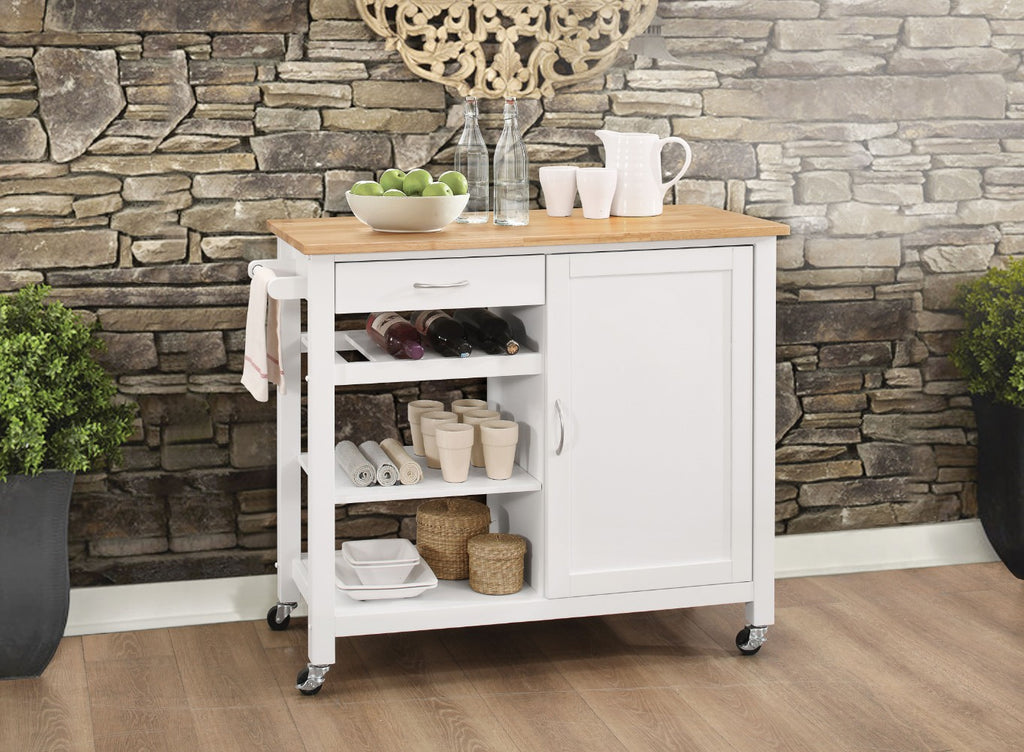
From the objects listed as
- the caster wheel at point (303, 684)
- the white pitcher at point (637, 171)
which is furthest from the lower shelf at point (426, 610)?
the white pitcher at point (637, 171)

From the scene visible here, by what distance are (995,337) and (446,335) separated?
1.52m

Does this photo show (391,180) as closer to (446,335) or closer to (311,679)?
(446,335)

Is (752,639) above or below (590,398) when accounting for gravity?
below

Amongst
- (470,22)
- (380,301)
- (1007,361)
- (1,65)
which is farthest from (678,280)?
(1,65)

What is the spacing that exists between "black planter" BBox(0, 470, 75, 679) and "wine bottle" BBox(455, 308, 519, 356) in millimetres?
923

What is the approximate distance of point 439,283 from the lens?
2.77m

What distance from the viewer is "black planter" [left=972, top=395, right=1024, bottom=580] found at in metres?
3.55

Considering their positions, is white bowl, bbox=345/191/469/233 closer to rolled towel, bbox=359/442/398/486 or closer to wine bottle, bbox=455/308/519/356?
wine bottle, bbox=455/308/519/356

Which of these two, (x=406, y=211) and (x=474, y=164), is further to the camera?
(x=474, y=164)

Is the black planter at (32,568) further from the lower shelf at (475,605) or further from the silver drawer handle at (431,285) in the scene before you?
the silver drawer handle at (431,285)

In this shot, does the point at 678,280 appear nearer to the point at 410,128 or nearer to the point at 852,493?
the point at 410,128

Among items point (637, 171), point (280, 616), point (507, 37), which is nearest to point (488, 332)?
point (637, 171)

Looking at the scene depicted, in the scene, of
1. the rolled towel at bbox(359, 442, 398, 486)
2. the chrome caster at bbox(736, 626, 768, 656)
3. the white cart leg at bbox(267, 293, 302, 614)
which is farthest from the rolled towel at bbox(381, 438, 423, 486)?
the chrome caster at bbox(736, 626, 768, 656)

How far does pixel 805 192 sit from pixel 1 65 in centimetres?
202
